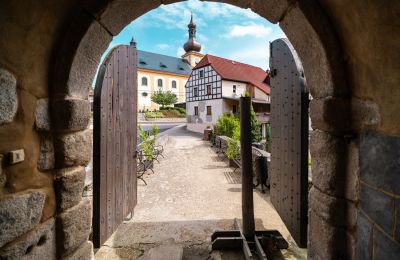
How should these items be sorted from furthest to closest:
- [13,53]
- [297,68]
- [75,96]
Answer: [297,68] < [75,96] < [13,53]

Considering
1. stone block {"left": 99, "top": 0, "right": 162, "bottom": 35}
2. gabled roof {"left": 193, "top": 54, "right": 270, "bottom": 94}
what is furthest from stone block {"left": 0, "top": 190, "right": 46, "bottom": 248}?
gabled roof {"left": 193, "top": 54, "right": 270, "bottom": 94}

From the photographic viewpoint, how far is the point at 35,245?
4.52ft

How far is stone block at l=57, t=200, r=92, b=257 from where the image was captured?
5.13 ft

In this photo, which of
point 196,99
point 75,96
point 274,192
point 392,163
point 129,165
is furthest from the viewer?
point 196,99

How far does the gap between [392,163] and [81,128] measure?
1.82m

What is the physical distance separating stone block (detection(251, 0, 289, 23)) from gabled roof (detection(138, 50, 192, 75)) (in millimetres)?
39376

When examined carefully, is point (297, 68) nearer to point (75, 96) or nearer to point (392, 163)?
point (392, 163)

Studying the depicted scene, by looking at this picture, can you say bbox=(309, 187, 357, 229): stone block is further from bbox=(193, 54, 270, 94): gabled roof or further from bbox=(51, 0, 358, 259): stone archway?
bbox=(193, 54, 270, 94): gabled roof

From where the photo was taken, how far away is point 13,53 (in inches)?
47.6

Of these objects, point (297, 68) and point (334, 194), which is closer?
point (334, 194)

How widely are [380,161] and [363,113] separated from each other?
307 millimetres

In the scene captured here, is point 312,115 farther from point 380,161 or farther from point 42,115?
point 42,115

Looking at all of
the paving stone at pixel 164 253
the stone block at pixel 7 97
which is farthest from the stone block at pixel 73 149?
the paving stone at pixel 164 253

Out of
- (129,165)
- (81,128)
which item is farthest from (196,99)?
(81,128)
